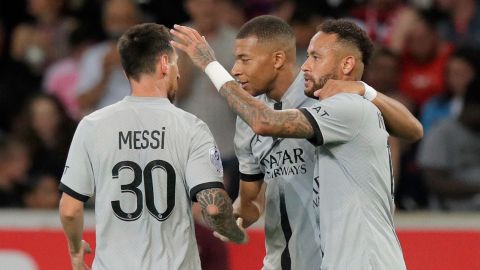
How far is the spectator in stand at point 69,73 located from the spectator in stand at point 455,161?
10.2 ft

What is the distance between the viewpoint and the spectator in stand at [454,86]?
883 centimetres

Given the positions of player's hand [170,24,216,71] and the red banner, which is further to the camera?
the red banner

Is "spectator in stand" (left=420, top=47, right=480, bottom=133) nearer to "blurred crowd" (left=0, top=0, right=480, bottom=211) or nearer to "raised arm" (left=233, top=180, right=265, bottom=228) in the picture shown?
"blurred crowd" (left=0, top=0, right=480, bottom=211)

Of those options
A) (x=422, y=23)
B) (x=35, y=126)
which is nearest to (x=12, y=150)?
(x=35, y=126)

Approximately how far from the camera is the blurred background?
700 cm

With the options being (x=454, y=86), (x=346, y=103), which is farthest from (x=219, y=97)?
(x=346, y=103)

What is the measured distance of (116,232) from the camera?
16.9 feet

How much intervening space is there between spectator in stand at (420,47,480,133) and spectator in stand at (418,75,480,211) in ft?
1.08

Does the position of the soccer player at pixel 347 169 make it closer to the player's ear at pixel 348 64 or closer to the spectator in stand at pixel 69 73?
the player's ear at pixel 348 64

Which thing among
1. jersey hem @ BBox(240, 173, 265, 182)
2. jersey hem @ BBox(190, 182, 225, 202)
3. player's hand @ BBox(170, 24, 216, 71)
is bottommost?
jersey hem @ BBox(240, 173, 265, 182)

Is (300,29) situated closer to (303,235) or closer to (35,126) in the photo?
(35,126)

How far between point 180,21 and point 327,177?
4934 mm

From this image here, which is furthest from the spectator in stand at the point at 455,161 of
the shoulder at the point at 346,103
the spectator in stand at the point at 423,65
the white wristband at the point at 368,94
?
the shoulder at the point at 346,103

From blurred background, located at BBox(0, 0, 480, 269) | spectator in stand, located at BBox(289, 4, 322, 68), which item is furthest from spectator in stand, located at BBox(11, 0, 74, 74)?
spectator in stand, located at BBox(289, 4, 322, 68)
